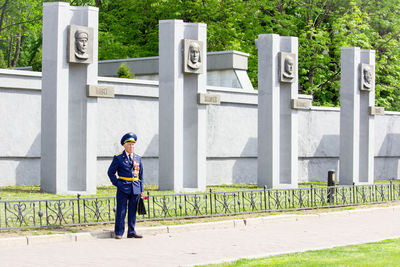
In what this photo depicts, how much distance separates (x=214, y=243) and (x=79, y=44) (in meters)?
7.95

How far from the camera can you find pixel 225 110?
2544 cm

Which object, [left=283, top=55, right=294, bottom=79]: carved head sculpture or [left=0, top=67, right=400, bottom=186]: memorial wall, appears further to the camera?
[left=283, top=55, right=294, bottom=79]: carved head sculpture

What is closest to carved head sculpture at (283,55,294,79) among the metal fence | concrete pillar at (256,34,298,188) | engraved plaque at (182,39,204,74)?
concrete pillar at (256,34,298,188)

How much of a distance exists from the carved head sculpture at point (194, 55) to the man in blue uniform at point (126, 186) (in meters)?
8.11

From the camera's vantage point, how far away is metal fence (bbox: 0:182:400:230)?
1271cm

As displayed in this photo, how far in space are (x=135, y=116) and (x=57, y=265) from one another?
1368 cm

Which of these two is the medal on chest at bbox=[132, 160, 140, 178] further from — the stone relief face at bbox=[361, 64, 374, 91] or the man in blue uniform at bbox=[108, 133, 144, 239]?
the stone relief face at bbox=[361, 64, 374, 91]

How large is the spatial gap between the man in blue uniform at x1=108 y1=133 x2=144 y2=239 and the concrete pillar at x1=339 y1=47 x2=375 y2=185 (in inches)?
567

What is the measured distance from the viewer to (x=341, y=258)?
386 inches

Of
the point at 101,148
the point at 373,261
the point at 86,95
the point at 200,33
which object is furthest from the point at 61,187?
the point at 373,261

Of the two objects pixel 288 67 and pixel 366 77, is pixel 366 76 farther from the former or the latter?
pixel 288 67

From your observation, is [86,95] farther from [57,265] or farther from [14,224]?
[57,265]

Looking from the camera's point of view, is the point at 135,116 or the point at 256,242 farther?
the point at 135,116

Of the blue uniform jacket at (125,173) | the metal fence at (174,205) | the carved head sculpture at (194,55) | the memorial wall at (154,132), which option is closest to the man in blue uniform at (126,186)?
the blue uniform jacket at (125,173)
